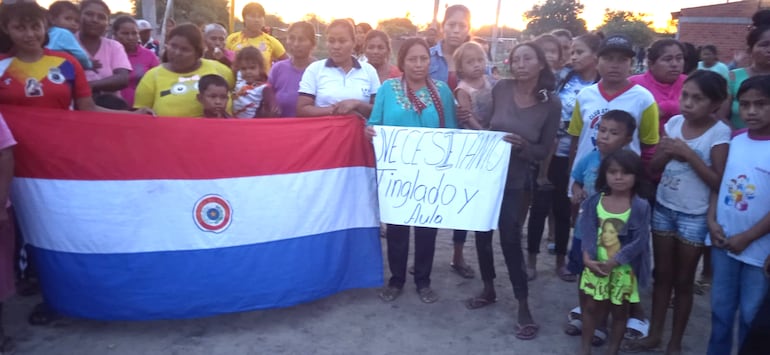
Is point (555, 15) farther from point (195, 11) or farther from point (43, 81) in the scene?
point (43, 81)

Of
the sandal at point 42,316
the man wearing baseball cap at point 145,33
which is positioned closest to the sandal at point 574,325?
the sandal at point 42,316

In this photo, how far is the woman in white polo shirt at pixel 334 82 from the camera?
447cm

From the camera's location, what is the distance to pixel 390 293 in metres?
4.50

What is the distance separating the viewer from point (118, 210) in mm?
3639

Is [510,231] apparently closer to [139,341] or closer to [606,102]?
[606,102]

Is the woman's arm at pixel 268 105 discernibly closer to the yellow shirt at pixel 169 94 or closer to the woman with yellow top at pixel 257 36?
the yellow shirt at pixel 169 94

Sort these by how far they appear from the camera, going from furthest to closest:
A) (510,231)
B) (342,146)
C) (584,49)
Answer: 1. (584,49)
2. (342,146)
3. (510,231)

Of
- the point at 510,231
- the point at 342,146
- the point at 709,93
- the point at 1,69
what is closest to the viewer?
the point at 709,93

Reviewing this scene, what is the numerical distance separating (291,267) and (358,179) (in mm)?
828

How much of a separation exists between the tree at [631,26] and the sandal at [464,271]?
34.7 metres

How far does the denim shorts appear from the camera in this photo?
134 inches

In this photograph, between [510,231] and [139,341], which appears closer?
[139,341]

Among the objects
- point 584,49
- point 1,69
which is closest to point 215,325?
point 1,69

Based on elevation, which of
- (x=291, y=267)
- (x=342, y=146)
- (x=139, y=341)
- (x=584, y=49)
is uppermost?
(x=584, y=49)
